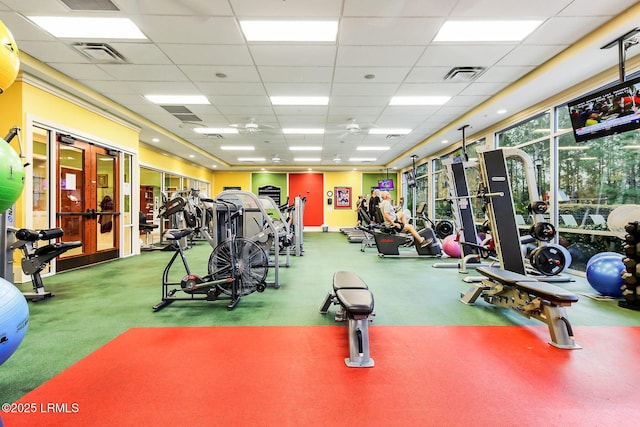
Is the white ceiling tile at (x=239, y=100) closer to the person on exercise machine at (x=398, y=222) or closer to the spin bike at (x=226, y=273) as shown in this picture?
the spin bike at (x=226, y=273)

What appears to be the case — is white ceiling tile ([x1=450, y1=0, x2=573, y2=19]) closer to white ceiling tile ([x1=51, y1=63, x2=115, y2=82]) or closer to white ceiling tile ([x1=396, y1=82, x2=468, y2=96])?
white ceiling tile ([x1=396, y1=82, x2=468, y2=96])

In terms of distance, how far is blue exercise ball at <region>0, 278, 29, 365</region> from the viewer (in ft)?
4.10

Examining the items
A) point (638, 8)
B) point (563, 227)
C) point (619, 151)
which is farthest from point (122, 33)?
point (563, 227)

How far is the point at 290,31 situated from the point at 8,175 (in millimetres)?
3037

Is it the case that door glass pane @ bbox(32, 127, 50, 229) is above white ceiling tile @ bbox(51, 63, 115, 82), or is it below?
below

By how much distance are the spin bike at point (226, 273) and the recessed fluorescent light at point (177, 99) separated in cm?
289

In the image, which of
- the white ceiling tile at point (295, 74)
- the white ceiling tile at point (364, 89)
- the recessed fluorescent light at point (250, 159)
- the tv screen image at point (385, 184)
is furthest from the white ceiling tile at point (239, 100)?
the tv screen image at point (385, 184)

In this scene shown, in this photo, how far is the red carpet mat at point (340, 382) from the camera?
160 cm

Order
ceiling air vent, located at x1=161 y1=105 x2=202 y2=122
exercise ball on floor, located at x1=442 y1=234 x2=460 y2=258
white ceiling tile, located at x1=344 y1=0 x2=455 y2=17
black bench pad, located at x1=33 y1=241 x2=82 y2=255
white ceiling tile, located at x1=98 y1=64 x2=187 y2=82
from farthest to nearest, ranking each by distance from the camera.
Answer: exercise ball on floor, located at x1=442 y1=234 x2=460 y2=258
ceiling air vent, located at x1=161 y1=105 x2=202 y2=122
white ceiling tile, located at x1=98 y1=64 x2=187 y2=82
black bench pad, located at x1=33 y1=241 x2=82 y2=255
white ceiling tile, located at x1=344 y1=0 x2=455 y2=17

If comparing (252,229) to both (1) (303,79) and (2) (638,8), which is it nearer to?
(1) (303,79)

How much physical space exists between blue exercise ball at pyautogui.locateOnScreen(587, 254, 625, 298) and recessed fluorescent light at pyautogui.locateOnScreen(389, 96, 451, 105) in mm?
3577

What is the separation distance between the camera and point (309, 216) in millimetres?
14625

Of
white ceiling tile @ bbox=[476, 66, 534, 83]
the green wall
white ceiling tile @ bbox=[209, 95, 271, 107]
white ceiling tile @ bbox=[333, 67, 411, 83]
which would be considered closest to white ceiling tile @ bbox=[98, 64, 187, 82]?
white ceiling tile @ bbox=[209, 95, 271, 107]

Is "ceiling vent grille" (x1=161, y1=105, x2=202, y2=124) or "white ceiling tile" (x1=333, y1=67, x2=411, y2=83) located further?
"ceiling vent grille" (x1=161, y1=105, x2=202, y2=124)
